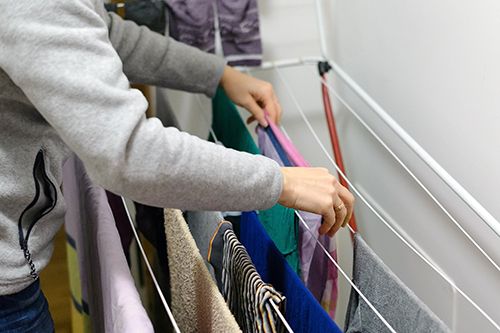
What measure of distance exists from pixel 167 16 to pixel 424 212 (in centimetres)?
67

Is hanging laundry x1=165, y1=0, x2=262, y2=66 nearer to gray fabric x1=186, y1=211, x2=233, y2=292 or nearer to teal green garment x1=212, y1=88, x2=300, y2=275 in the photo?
teal green garment x1=212, y1=88, x2=300, y2=275

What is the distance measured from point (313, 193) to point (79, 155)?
30cm

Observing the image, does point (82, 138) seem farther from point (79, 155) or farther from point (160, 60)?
point (160, 60)

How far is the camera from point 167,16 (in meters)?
1.37

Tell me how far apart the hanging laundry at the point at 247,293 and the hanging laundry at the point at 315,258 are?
0.15 meters

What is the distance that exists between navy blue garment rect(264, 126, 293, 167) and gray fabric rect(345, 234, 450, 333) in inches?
9.9

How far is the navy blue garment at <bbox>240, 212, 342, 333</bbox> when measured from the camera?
800 mm

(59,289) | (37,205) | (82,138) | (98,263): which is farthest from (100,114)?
(59,289)

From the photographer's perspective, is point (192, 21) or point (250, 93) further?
point (192, 21)

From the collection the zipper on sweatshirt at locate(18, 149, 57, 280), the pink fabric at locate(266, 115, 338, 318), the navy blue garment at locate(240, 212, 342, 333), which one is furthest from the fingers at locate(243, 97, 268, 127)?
the zipper on sweatshirt at locate(18, 149, 57, 280)

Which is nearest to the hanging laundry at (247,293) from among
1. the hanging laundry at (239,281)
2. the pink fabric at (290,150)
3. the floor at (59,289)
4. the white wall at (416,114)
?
the hanging laundry at (239,281)

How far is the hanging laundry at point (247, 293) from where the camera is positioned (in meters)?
0.76

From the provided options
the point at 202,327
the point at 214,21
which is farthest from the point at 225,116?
the point at 202,327

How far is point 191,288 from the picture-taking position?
91cm
